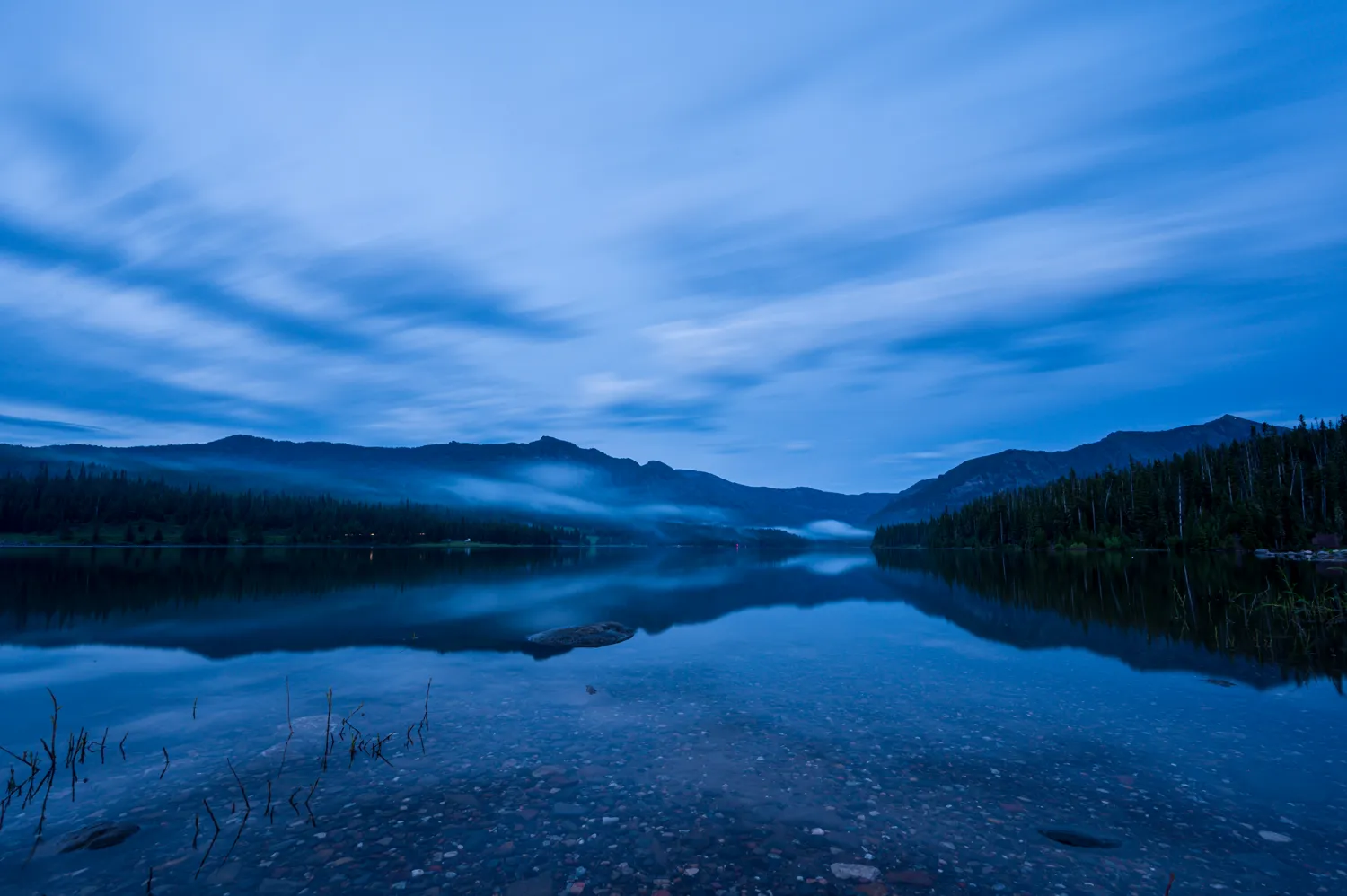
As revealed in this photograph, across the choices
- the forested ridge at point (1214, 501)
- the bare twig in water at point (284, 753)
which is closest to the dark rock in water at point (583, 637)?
the bare twig in water at point (284, 753)

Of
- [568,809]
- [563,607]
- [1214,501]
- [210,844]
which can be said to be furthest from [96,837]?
[1214,501]

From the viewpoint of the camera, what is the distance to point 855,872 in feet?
35.3

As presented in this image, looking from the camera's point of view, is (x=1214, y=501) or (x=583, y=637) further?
(x=1214, y=501)

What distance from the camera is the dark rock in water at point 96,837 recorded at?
12.0 metres

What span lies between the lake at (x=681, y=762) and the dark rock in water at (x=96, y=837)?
6 cm

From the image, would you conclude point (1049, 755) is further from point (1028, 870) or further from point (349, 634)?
point (349, 634)

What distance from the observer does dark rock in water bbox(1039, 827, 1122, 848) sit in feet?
38.5

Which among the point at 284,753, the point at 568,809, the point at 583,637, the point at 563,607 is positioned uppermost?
the point at 568,809

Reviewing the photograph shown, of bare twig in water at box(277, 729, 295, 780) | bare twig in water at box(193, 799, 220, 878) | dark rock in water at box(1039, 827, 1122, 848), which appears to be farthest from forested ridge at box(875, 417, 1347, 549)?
bare twig in water at box(193, 799, 220, 878)

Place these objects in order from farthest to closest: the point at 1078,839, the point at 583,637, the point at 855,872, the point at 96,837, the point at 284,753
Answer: the point at 583,637
the point at 284,753
the point at 96,837
the point at 1078,839
the point at 855,872

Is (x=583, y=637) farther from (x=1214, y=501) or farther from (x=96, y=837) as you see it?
(x=1214, y=501)

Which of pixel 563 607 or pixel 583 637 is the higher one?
pixel 583 637

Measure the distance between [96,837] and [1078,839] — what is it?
758 inches

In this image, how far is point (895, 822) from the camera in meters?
12.6
